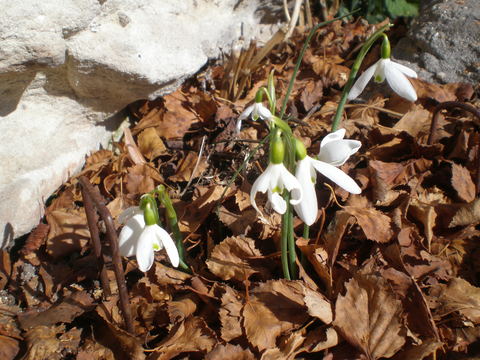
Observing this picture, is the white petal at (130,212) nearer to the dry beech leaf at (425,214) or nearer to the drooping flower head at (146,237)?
the drooping flower head at (146,237)

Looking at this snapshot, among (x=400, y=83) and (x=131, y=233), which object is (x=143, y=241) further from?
(x=400, y=83)

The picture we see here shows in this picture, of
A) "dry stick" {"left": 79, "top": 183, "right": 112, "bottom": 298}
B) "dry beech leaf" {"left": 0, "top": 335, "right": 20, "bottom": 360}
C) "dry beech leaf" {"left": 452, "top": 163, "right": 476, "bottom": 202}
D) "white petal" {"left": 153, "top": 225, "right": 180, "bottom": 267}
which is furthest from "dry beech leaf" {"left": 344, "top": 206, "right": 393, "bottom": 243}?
"dry beech leaf" {"left": 0, "top": 335, "right": 20, "bottom": 360}

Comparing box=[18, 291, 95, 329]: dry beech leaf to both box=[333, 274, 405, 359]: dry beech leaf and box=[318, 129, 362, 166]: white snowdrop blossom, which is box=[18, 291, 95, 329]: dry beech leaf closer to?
box=[333, 274, 405, 359]: dry beech leaf

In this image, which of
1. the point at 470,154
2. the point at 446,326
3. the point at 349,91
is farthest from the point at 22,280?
the point at 470,154

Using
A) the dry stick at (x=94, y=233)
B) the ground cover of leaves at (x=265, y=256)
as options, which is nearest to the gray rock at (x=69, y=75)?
the ground cover of leaves at (x=265, y=256)

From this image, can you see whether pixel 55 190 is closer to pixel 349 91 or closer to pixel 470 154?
pixel 349 91
